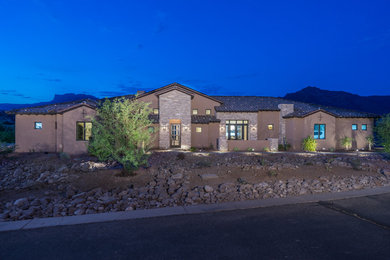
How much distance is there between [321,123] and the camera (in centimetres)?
2077

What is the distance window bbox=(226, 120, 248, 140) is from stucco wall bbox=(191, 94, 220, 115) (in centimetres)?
220

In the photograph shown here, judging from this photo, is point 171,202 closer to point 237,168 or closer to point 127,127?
point 127,127

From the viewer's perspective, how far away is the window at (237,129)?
21.7m

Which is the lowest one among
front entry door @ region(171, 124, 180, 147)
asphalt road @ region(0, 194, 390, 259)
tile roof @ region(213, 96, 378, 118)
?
asphalt road @ region(0, 194, 390, 259)

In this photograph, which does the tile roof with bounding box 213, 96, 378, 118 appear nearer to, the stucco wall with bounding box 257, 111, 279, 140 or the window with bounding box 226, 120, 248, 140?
the stucco wall with bounding box 257, 111, 279, 140

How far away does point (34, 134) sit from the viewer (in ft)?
59.8

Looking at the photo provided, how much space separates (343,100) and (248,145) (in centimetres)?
11091

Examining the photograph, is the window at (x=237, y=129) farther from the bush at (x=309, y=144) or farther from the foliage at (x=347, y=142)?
the foliage at (x=347, y=142)

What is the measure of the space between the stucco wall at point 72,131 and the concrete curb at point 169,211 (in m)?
13.1

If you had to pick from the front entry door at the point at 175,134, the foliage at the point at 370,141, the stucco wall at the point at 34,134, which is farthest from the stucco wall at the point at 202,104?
the foliage at the point at 370,141

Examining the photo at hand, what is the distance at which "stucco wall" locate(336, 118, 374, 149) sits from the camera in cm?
2134

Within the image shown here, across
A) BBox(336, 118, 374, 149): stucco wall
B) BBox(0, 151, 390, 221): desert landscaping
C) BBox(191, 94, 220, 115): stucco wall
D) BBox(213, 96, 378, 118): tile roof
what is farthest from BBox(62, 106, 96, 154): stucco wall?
BBox(336, 118, 374, 149): stucco wall

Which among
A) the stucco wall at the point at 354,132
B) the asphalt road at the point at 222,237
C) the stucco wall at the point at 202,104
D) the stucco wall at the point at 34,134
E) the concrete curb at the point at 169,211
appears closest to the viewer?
the asphalt road at the point at 222,237

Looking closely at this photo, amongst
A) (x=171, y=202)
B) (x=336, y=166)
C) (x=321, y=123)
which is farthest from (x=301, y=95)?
(x=171, y=202)
